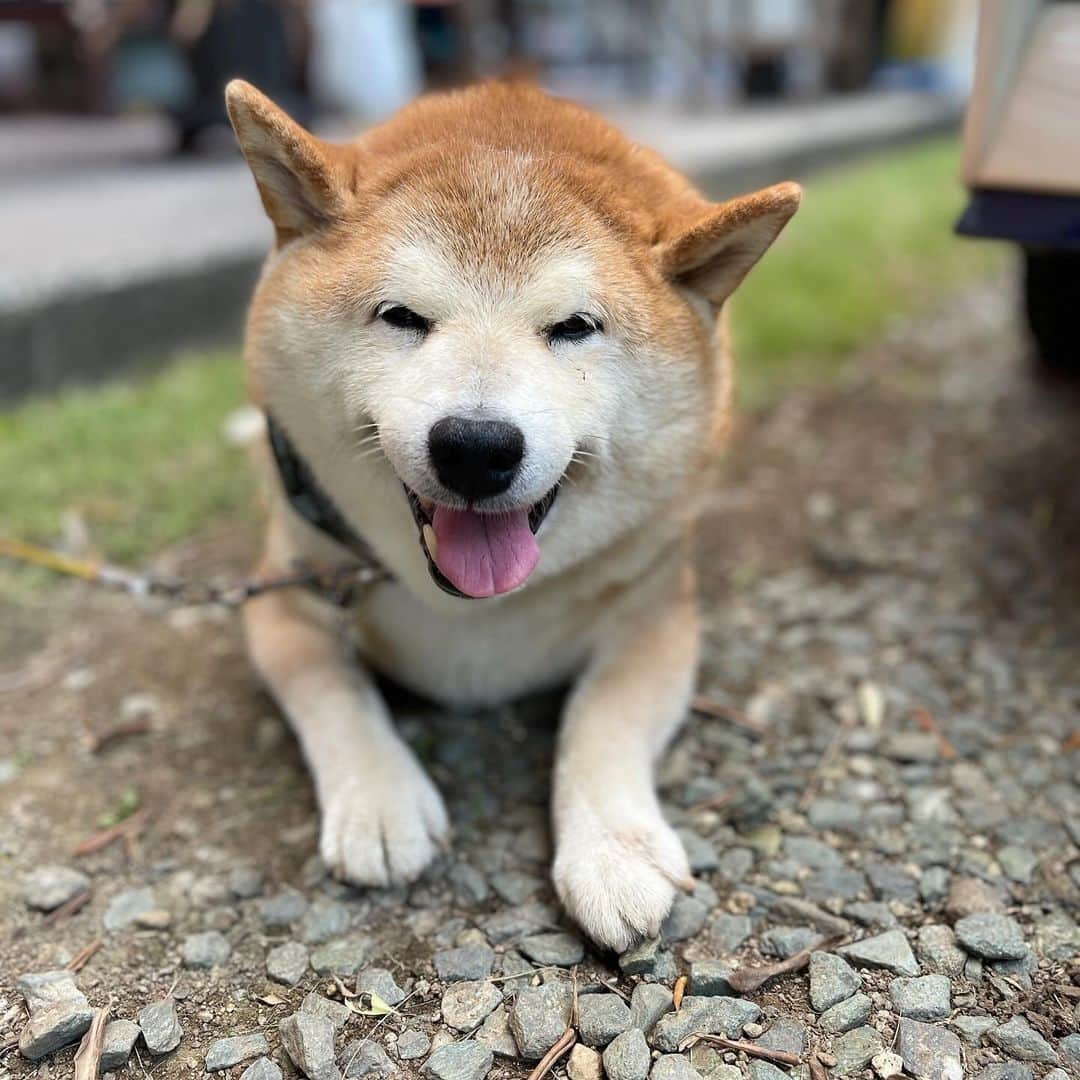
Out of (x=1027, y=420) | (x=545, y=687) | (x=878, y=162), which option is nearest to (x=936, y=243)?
(x=1027, y=420)

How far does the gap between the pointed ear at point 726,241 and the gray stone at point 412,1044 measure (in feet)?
4.57

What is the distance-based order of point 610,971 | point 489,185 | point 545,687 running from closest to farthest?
point 610,971
point 489,185
point 545,687

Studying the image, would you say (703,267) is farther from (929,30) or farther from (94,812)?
(929,30)

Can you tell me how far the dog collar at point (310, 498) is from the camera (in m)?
2.25

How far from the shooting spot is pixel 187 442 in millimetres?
3879

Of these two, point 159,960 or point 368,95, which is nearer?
point 159,960

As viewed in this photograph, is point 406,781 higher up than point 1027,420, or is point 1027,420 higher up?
point 406,781

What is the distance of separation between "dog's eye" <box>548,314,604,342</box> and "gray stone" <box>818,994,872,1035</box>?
1181 millimetres

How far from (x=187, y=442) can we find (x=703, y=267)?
2.37 metres

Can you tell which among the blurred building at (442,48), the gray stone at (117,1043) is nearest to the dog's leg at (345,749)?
the gray stone at (117,1043)

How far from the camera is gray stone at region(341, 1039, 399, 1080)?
1619 mm

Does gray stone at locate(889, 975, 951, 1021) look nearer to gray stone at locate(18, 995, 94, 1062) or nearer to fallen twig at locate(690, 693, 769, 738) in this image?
fallen twig at locate(690, 693, 769, 738)

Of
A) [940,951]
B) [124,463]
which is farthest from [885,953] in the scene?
[124,463]

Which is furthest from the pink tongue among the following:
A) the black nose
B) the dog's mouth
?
the black nose
